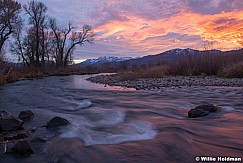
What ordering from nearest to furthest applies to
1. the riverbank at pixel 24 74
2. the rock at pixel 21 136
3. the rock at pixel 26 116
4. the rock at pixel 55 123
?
the rock at pixel 21 136, the rock at pixel 55 123, the rock at pixel 26 116, the riverbank at pixel 24 74

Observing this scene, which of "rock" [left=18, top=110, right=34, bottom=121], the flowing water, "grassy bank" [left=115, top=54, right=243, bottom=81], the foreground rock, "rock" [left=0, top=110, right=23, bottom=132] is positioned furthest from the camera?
"grassy bank" [left=115, top=54, right=243, bottom=81]

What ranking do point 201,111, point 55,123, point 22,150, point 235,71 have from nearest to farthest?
point 22,150
point 55,123
point 201,111
point 235,71

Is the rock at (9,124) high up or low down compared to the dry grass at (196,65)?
down

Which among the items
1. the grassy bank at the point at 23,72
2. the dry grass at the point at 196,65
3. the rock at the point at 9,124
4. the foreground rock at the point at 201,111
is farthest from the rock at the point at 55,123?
the grassy bank at the point at 23,72

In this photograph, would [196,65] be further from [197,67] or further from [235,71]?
[235,71]

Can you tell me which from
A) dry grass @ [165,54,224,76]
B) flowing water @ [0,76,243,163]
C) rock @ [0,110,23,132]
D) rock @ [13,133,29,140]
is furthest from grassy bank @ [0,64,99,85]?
rock @ [13,133,29,140]

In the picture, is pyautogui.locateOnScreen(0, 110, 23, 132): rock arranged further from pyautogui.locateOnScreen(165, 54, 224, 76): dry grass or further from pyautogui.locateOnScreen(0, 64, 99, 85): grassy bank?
pyautogui.locateOnScreen(165, 54, 224, 76): dry grass

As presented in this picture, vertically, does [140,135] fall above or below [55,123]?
below

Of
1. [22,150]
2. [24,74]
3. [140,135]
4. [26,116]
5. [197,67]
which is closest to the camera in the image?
[22,150]

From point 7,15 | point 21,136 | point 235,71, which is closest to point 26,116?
point 21,136

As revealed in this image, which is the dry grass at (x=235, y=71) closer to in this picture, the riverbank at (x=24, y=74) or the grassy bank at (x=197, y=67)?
the grassy bank at (x=197, y=67)

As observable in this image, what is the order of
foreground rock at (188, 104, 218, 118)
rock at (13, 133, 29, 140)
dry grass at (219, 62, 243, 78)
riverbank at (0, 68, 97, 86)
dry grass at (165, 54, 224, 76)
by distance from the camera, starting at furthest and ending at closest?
riverbank at (0, 68, 97, 86) < dry grass at (165, 54, 224, 76) < dry grass at (219, 62, 243, 78) < foreground rock at (188, 104, 218, 118) < rock at (13, 133, 29, 140)

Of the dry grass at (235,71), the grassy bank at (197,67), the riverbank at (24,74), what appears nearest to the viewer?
the dry grass at (235,71)

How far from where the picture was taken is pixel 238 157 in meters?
3.91
